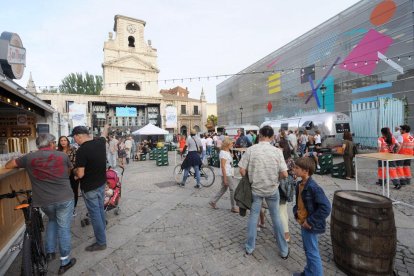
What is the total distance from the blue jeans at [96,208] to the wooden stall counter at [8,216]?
123 centimetres

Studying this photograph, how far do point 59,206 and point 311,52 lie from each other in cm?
2850

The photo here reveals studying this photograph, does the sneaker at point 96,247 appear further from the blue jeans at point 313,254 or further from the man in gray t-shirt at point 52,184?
the blue jeans at point 313,254

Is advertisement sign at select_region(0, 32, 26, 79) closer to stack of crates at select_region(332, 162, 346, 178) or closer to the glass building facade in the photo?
stack of crates at select_region(332, 162, 346, 178)

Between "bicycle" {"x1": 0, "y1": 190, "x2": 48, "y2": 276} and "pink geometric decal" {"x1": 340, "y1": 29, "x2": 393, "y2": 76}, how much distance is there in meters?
21.0

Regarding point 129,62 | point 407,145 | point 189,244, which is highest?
point 129,62

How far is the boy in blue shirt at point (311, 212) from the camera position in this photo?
7.85 ft

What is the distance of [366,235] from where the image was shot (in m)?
2.53

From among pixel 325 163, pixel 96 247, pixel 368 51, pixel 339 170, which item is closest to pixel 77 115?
pixel 96 247

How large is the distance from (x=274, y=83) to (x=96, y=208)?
32.6 m

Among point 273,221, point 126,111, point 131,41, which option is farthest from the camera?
point 131,41

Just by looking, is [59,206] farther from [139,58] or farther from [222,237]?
[139,58]

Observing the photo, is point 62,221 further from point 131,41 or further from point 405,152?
point 131,41

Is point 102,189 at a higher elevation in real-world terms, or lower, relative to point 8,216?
higher

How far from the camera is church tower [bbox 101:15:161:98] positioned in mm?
33344
